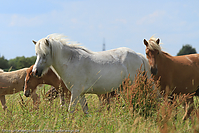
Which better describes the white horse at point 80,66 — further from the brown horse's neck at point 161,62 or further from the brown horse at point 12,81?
the brown horse at point 12,81

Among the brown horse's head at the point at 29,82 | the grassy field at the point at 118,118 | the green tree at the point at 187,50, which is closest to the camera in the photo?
the grassy field at the point at 118,118

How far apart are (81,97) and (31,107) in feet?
3.65

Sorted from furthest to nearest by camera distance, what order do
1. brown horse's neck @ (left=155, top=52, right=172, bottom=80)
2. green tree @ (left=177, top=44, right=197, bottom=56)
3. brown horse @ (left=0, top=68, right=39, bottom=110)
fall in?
green tree @ (left=177, top=44, right=197, bottom=56) → brown horse @ (left=0, top=68, right=39, bottom=110) → brown horse's neck @ (left=155, top=52, right=172, bottom=80)

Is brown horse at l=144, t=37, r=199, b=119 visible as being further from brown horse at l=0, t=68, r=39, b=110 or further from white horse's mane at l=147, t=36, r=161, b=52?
brown horse at l=0, t=68, r=39, b=110

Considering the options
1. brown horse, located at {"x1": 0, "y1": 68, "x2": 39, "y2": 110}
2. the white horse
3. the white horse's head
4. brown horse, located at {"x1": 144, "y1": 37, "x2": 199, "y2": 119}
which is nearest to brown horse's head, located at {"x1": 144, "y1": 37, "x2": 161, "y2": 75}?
brown horse, located at {"x1": 144, "y1": 37, "x2": 199, "y2": 119}

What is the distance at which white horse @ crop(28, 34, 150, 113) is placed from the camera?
4547 millimetres

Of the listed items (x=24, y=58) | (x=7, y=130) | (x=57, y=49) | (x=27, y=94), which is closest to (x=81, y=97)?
(x=57, y=49)

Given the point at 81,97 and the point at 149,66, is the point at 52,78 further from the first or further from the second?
the point at 149,66

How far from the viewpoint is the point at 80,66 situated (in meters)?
4.67

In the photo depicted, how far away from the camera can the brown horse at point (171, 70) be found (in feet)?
16.8

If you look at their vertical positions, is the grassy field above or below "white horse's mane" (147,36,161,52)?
below

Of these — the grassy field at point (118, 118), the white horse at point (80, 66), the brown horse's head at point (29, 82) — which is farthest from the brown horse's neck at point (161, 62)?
the brown horse's head at point (29, 82)

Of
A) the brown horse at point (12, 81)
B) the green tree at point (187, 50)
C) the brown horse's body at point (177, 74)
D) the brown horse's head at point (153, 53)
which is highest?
the brown horse's head at point (153, 53)

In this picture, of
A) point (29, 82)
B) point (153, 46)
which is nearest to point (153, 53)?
point (153, 46)
